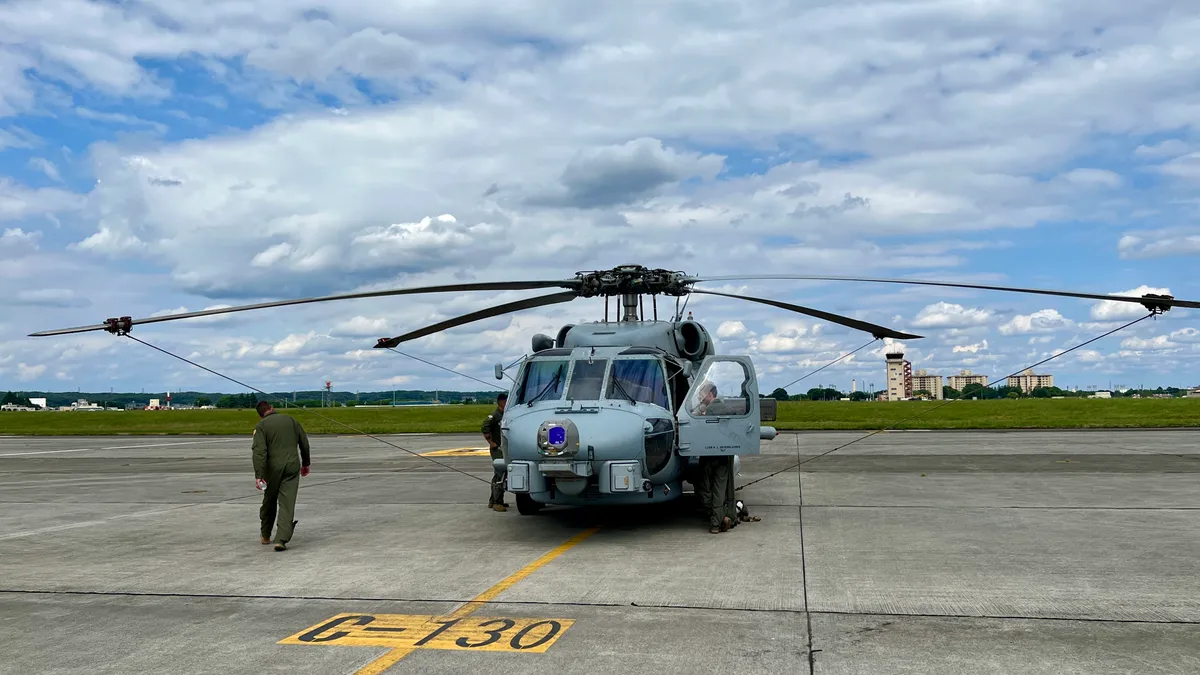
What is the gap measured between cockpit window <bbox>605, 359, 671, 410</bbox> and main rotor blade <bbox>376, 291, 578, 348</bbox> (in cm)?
213

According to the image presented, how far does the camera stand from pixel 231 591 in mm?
8438

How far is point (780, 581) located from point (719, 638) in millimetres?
2136

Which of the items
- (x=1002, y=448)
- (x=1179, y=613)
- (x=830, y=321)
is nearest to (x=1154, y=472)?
(x=1002, y=448)

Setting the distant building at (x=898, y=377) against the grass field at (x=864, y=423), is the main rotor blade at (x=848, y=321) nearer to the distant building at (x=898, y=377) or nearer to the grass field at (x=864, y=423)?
the distant building at (x=898, y=377)

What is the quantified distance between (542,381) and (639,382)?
1.34 meters

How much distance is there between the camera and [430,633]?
6707 millimetres

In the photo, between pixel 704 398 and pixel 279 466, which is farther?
pixel 704 398

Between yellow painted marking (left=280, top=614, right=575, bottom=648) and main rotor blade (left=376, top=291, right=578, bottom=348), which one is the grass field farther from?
yellow painted marking (left=280, top=614, right=575, bottom=648)

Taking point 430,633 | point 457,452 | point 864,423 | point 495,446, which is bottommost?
point 430,633

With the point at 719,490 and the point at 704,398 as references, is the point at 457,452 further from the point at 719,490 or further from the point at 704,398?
the point at 719,490

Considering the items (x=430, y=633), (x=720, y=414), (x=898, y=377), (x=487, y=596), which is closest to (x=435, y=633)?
(x=430, y=633)

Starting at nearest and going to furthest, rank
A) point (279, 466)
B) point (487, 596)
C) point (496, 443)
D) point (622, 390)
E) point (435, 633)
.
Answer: point (435, 633), point (487, 596), point (279, 466), point (622, 390), point (496, 443)

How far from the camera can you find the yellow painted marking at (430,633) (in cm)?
631

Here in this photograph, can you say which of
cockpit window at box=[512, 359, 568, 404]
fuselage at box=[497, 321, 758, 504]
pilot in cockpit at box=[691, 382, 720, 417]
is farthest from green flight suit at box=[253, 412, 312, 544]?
pilot in cockpit at box=[691, 382, 720, 417]
